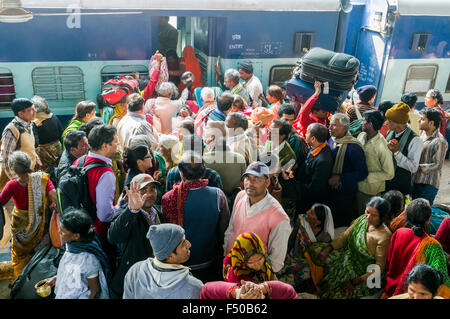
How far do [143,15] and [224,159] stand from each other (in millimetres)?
3798

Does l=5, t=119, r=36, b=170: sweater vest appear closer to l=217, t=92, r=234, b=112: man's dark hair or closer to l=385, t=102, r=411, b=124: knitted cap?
l=217, t=92, r=234, b=112: man's dark hair

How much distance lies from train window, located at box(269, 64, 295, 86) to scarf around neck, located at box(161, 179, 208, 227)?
15.3 ft

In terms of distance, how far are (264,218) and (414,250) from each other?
123cm

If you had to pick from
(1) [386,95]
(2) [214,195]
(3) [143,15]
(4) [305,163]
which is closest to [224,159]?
(2) [214,195]

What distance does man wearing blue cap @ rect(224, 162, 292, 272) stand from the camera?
326 cm

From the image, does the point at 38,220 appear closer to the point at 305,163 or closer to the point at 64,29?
the point at 305,163

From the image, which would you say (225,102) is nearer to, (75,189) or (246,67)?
(246,67)

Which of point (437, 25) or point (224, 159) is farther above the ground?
point (437, 25)

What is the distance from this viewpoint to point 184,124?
4.61 m

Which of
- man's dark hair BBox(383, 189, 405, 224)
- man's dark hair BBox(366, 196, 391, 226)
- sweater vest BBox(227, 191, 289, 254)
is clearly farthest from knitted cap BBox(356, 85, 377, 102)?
sweater vest BBox(227, 191, 289, 254)

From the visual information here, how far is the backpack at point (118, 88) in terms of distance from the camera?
6.06 m

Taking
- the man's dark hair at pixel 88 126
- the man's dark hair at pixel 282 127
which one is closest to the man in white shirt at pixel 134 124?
the man's dark hair at pixel 88 126

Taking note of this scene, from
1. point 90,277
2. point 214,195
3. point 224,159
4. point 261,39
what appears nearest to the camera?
point 90,277

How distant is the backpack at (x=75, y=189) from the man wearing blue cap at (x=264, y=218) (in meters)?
1.28
